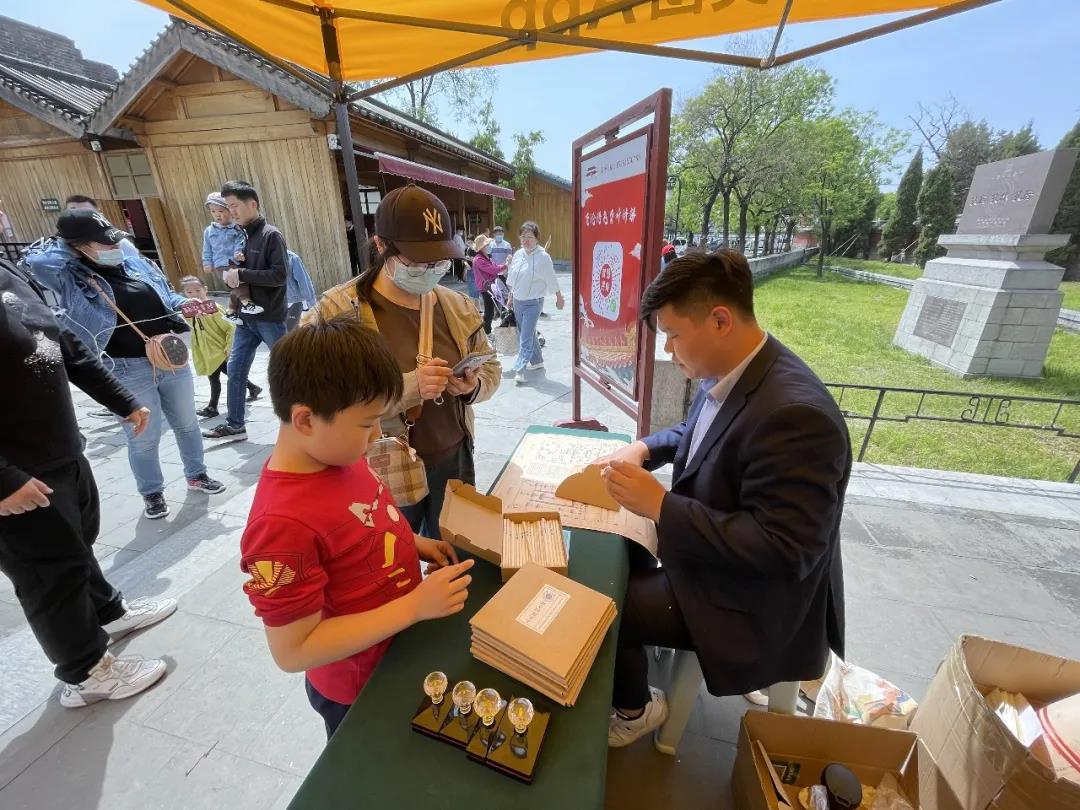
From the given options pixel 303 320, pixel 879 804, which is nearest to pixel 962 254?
pixel 879 804

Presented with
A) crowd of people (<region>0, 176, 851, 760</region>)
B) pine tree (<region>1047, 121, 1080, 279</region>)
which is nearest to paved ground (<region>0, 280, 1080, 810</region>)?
crowd of people (<region>0, 176, 851, 760</region>)

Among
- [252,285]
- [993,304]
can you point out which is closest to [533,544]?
[252,285]

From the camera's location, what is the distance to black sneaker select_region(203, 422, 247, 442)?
13.5 ft

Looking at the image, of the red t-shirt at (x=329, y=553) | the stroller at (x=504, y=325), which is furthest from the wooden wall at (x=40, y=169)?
the red t-shirt at (x=329, y=553)

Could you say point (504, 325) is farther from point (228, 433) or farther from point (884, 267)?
point (884, 267)

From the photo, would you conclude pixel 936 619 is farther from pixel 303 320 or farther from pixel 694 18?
pixel 303 320

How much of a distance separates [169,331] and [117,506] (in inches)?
50.6

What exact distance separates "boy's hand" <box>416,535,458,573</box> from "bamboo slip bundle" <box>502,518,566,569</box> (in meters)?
0.17

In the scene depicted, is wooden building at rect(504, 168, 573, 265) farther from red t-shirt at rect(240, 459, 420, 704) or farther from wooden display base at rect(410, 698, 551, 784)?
wooden display base at rect(410, 698, 551, 784)

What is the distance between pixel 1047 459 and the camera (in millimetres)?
4910

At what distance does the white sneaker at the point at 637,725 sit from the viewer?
1.68 m

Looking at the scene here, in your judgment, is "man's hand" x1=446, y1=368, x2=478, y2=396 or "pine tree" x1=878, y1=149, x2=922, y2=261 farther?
"pine tree" x1=878, y1=149, x2=922, y2=261

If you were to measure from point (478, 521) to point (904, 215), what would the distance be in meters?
34.4

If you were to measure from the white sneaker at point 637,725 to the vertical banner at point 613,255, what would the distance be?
1.52m
